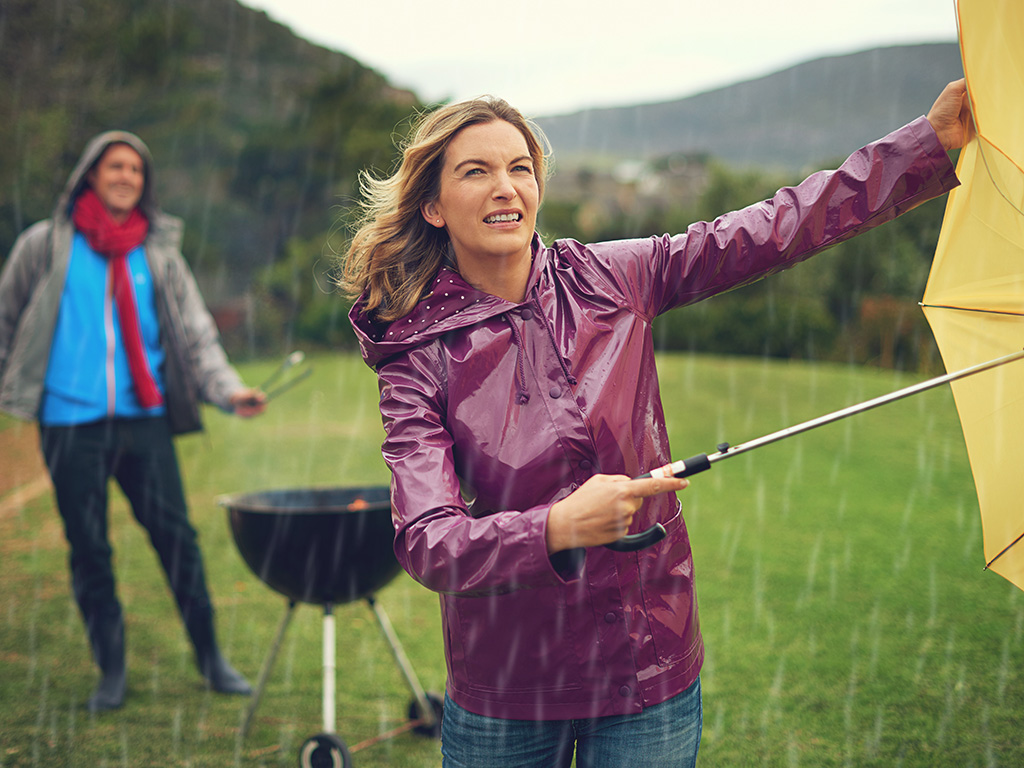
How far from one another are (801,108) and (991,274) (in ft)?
219

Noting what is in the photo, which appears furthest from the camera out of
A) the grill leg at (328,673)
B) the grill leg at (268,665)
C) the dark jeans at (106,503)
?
the dark jeans at (106,503)

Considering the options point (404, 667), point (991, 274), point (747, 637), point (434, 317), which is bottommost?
point (747, 637)

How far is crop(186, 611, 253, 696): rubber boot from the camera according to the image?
4324 mm

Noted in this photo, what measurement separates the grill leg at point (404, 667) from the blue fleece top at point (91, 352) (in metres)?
1.39

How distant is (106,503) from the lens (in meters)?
4.18

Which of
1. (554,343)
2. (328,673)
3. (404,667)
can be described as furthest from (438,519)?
(404,667)

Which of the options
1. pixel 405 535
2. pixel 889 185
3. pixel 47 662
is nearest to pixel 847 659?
pixel 889 185

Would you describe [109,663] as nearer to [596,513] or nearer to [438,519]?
[438,519]

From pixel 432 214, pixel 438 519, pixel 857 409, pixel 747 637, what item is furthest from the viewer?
pixel 747 637

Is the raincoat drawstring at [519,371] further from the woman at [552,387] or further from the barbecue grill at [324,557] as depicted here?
the barbecue grill at [324,557]

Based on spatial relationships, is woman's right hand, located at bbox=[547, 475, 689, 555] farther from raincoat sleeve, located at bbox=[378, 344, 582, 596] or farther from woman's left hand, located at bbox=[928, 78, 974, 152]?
woman's left hand, located at bbox=[928, 78, 974, 152]

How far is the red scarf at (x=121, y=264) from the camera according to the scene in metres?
4.11

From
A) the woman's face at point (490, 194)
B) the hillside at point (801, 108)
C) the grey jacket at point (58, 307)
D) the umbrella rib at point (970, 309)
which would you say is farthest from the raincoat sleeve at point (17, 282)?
the hillside at point (801, 108)

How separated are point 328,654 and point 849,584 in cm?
377
